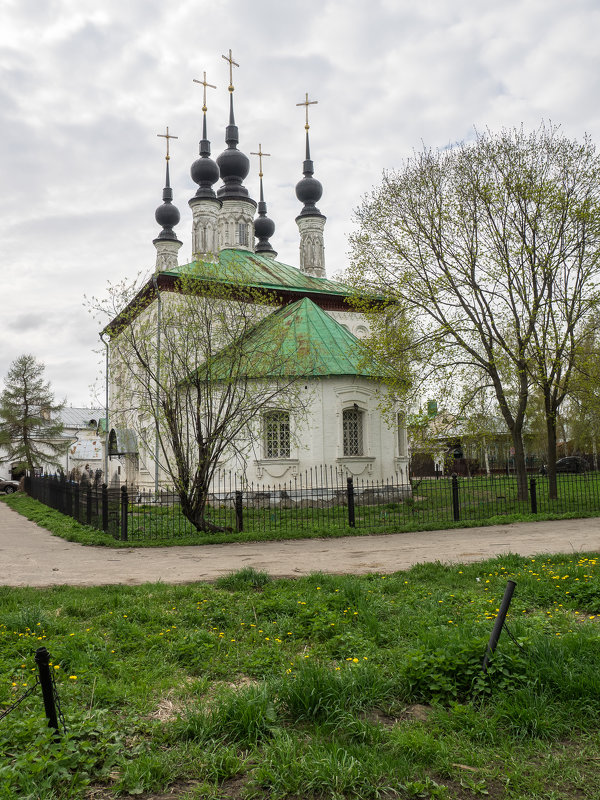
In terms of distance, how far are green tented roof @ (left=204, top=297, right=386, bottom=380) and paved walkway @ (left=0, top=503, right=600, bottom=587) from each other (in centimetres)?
385

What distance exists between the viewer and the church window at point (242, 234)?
3366cm

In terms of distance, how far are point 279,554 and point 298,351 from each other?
6829mm

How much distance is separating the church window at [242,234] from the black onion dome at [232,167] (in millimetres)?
1518

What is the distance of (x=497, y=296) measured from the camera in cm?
1756

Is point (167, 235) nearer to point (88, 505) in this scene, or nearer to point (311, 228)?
point (311, 228)

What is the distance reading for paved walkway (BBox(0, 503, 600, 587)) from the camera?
8.59 meters

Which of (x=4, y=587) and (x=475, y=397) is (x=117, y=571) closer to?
(x=4, y=587)

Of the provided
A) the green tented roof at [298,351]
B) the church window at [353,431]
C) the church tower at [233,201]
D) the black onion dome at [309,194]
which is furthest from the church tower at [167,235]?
the church window at [353,431]

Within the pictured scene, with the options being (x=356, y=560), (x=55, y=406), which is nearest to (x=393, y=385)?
(x=356, y=560)

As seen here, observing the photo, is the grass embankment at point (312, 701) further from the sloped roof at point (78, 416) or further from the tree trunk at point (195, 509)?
the sloped roof at point (78, 416)

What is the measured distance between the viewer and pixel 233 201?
33531 mm

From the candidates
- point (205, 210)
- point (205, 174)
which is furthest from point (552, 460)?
point (205, 174)

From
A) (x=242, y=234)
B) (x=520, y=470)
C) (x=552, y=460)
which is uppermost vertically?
(x=242, y=234)

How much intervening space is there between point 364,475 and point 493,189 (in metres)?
9.74
